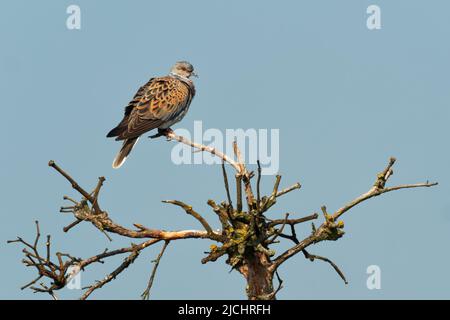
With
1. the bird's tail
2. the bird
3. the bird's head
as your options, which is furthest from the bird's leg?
the bird's head

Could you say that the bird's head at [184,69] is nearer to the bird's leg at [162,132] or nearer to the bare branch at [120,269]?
the bird's leg at [162,132]

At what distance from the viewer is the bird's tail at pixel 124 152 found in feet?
53.9

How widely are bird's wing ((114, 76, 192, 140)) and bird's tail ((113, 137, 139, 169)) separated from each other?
244mm

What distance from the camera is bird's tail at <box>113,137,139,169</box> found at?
647 inches

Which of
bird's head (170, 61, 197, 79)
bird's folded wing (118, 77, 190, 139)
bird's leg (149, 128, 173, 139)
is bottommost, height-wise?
bird's leg (149, 128, 173, 139)

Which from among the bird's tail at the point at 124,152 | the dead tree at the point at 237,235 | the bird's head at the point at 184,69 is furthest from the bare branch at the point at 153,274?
the bird's head at the point at 184,69

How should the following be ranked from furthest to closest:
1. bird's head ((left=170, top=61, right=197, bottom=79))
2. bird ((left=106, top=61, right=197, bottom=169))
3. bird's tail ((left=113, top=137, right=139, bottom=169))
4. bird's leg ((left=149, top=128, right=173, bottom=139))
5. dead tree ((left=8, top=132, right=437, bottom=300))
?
bird's head ((left=170, top=61, right=197, bottom=79)) < bird's leg ((left=149, top=128, right=173, bottom=139)) < bird ((left=106, top=61, right=197, bottom=169)) < bird's tail ((left=113, top=137, right=139, bottom=169)) < dead tree ((left=8, top=132, right=437, bottom=300))

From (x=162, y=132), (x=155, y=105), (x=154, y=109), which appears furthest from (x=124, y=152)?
(x=155, y=105)

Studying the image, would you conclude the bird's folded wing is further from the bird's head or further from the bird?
the bird's head

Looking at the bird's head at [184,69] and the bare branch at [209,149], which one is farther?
the bird's head at [184,69]

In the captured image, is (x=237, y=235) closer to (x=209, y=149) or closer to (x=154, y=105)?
(x=209, y=149)

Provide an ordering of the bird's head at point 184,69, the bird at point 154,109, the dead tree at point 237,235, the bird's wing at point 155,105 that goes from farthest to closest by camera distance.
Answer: the bird's head at point 184,69
the bird's wing at point 155,105
the bird at point 154,109
the dead tree at point 237,235

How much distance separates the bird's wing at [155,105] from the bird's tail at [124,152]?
244mm
